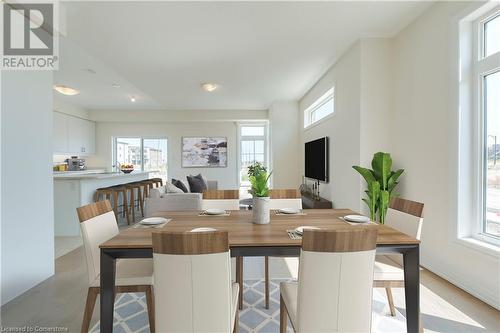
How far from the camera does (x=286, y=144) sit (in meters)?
6.76

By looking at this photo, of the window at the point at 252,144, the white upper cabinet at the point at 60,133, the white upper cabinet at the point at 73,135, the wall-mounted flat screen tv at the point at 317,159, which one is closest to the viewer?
the wall-mounted flat screen tv at the point at 317,159

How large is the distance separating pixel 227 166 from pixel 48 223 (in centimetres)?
570

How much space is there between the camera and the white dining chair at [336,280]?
1.06 m

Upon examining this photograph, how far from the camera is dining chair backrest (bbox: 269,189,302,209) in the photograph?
8.67 feet

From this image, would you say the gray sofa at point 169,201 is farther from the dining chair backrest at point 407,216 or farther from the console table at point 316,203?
the dining chair backrest at point 407,216

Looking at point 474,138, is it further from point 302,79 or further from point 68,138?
point 68,138

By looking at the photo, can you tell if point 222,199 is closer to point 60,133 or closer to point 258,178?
point 258,178

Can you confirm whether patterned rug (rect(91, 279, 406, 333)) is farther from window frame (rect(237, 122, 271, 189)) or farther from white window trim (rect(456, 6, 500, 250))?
window frame (rect(237, 122, 271, 189))

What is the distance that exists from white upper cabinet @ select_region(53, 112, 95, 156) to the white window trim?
7.55 meters

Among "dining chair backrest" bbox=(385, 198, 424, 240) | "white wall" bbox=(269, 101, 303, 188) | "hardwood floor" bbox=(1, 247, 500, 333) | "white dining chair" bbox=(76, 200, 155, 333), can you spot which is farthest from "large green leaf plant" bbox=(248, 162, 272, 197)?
"white wall" bbox=(269, 101, 303, 188)

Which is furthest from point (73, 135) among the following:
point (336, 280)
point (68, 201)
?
point (336, 280)

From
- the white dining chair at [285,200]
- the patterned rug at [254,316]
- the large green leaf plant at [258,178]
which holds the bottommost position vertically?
the patterned rug at [254,316]

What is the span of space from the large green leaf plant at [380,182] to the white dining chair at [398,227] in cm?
104

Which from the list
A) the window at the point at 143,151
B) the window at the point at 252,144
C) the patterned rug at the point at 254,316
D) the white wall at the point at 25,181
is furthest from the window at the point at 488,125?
the window at the point at 143,151
